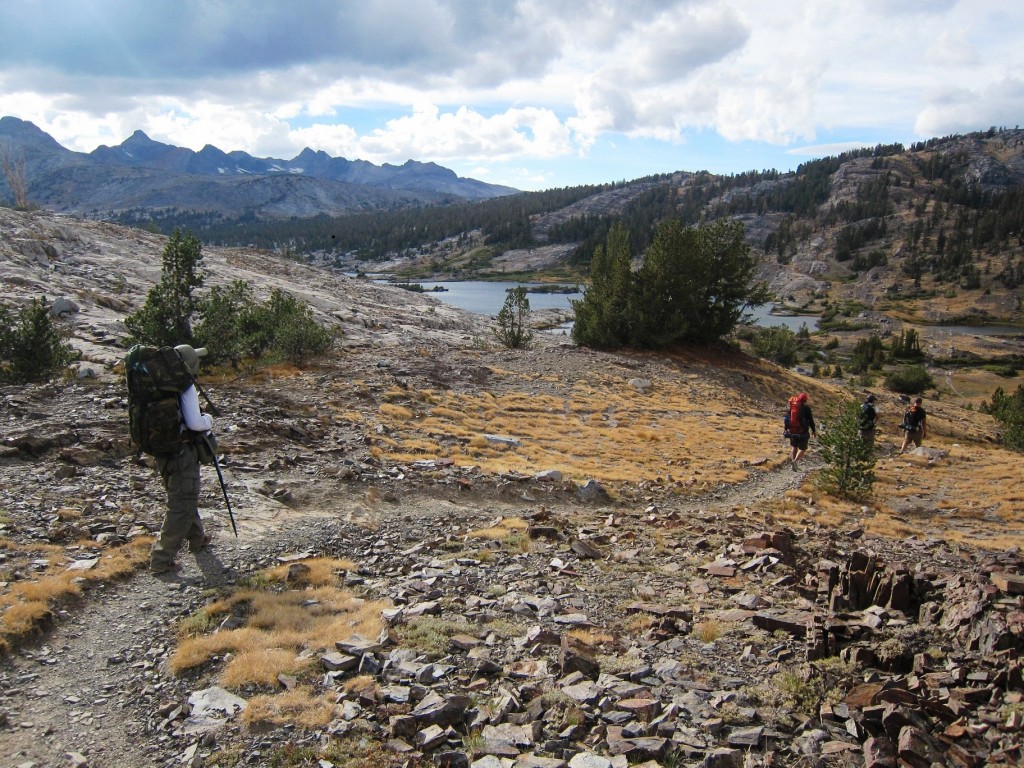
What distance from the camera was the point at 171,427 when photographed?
27.3 feet

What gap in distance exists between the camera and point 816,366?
92438mm

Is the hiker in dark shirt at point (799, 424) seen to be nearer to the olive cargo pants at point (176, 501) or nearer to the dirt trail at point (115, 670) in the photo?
the dirt trail at point (115, 670)

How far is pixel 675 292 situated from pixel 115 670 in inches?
1614

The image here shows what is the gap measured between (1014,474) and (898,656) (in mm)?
21603

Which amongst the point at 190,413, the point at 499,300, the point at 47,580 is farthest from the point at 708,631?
the point at 499,300

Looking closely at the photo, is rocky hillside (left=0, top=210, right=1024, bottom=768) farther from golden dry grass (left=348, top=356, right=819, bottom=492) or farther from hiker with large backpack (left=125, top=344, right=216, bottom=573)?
hiker with large backpack (left=125, top=344, right=216, bottom=573)

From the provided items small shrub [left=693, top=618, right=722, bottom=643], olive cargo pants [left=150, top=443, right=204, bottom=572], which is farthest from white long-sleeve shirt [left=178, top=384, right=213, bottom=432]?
small shrub [left=693, top=618, right=722, bottom=643]

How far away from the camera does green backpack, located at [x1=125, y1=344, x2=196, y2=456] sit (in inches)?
323

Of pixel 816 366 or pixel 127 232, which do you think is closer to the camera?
pixel 127 232

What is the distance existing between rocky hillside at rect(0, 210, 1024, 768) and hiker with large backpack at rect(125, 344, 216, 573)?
64 cm

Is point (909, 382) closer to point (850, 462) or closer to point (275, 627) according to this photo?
point (850, 462)

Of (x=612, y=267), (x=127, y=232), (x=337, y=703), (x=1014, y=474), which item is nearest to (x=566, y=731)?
(x=337, y=703)

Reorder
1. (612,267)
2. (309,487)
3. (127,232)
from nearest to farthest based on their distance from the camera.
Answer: (309,487)
(612,267)
(127,232)

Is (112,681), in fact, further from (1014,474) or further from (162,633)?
(1014,474)
